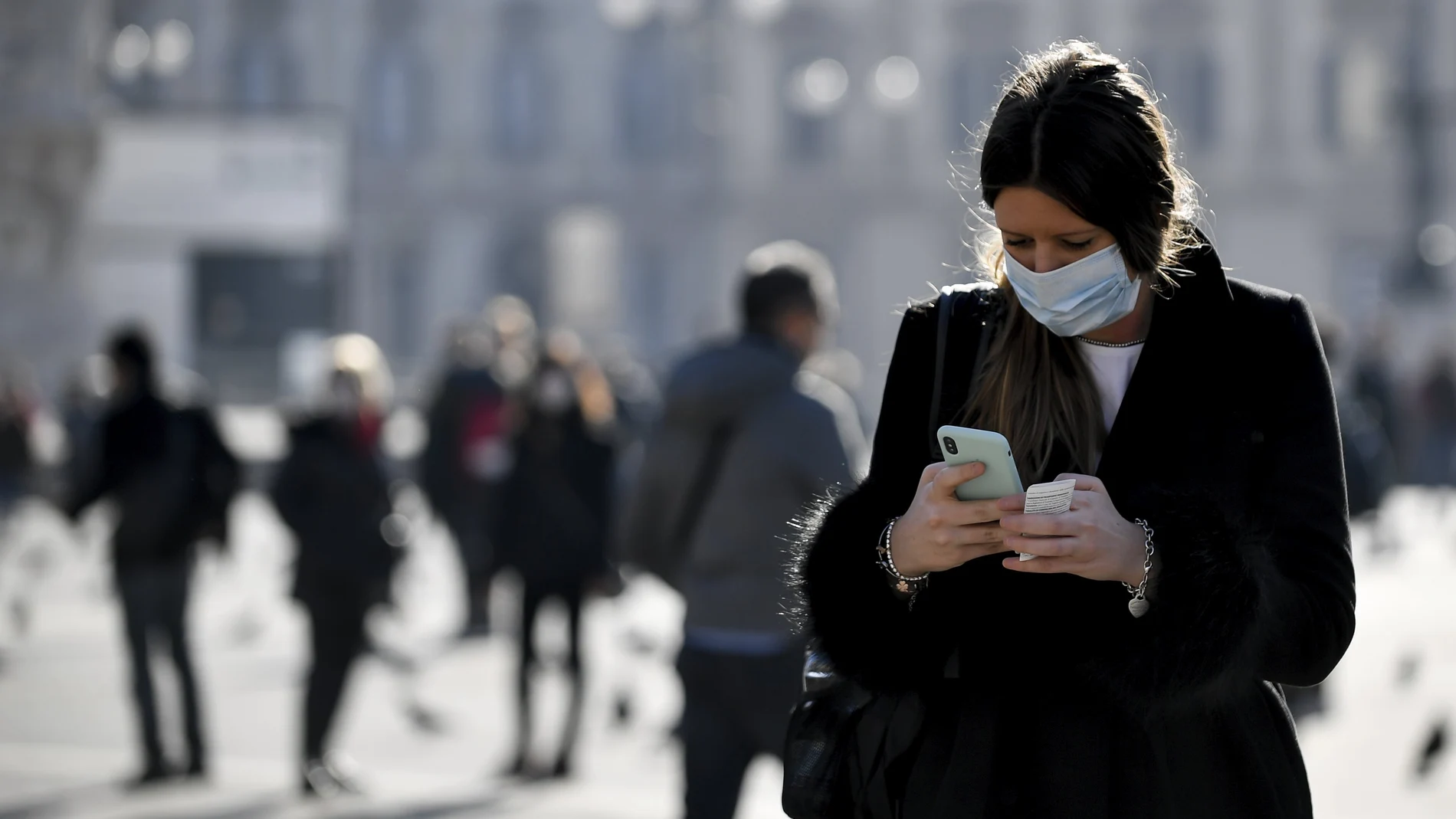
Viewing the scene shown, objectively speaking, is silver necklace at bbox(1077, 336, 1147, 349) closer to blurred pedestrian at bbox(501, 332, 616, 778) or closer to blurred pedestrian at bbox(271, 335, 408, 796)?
blurred pedestrian at bbox(271, 335, 408, 796)

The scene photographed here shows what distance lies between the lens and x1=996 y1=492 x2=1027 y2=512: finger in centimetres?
246

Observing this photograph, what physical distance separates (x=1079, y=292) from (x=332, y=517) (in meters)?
5.79

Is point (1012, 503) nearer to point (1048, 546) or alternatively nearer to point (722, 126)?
point (1048, 546)

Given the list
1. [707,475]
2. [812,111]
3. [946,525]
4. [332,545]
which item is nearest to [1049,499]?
[946,525]

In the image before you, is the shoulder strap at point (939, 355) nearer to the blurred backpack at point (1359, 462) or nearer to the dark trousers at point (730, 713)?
the dark trousers at point (730, 713)

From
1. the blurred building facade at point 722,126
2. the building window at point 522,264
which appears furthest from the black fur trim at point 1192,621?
the building window at point 522,264

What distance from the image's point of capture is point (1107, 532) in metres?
2.46

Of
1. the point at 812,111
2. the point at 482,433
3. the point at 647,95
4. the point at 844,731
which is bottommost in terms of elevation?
the point at 482,433

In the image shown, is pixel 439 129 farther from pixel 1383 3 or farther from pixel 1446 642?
pixel 1446 642

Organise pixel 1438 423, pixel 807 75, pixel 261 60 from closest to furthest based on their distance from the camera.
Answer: pixel 1438 423 → pixel 807 75 → pixel 261 60

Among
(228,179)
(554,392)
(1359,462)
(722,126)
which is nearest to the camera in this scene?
(554,392)

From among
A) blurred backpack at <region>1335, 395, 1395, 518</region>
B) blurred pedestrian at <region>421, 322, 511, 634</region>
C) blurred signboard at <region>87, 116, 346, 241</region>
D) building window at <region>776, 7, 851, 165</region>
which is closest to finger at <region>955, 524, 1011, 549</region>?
blurred backpack at <region>1335, 395, 1395, 518</region>

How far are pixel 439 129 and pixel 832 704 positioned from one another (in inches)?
1965

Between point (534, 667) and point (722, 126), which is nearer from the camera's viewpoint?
point (534, 667)
